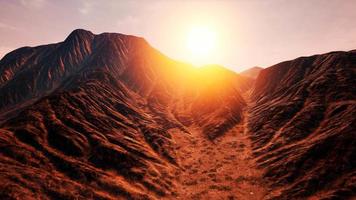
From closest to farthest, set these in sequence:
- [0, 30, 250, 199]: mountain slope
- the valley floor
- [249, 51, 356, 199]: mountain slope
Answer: [0, 30, 250, 199]: mountain slope, [249, 51, 356, 199]: mountain slope, the valley floor

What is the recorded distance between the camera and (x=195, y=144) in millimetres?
86688

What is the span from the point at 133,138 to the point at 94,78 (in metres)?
63.9

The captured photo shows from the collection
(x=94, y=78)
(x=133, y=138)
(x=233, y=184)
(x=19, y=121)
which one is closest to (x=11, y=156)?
(x=19, y=121)

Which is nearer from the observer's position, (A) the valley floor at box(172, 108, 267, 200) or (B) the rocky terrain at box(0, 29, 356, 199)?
(B) the rocky terrain at box(0, 29, 356, 199)

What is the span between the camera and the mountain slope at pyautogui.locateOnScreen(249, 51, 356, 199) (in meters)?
48.8

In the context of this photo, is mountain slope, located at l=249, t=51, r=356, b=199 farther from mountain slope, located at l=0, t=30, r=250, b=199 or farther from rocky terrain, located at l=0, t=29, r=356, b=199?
mountain slope, located at l=0, t=30, r=250, b=199

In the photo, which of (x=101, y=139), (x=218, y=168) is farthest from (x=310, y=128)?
(x=101, y=139)

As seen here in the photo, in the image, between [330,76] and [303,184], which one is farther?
[330,76]

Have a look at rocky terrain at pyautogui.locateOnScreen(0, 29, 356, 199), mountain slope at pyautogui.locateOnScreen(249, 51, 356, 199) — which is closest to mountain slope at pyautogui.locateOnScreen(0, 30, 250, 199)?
rocky terrain at pyautogui.locateOnScreen(0, 29, 356, 199)

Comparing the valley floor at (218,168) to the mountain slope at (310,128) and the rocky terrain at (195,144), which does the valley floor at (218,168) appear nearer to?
the rocky terrain at (195,144)

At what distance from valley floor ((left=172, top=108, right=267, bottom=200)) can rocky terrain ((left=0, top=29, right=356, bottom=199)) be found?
0.25 metres

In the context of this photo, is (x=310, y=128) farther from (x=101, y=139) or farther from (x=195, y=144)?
(x=101, y=139)

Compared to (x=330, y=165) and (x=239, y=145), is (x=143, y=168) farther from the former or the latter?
(x=330, y=165)

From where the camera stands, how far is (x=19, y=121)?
67438 millimetres
